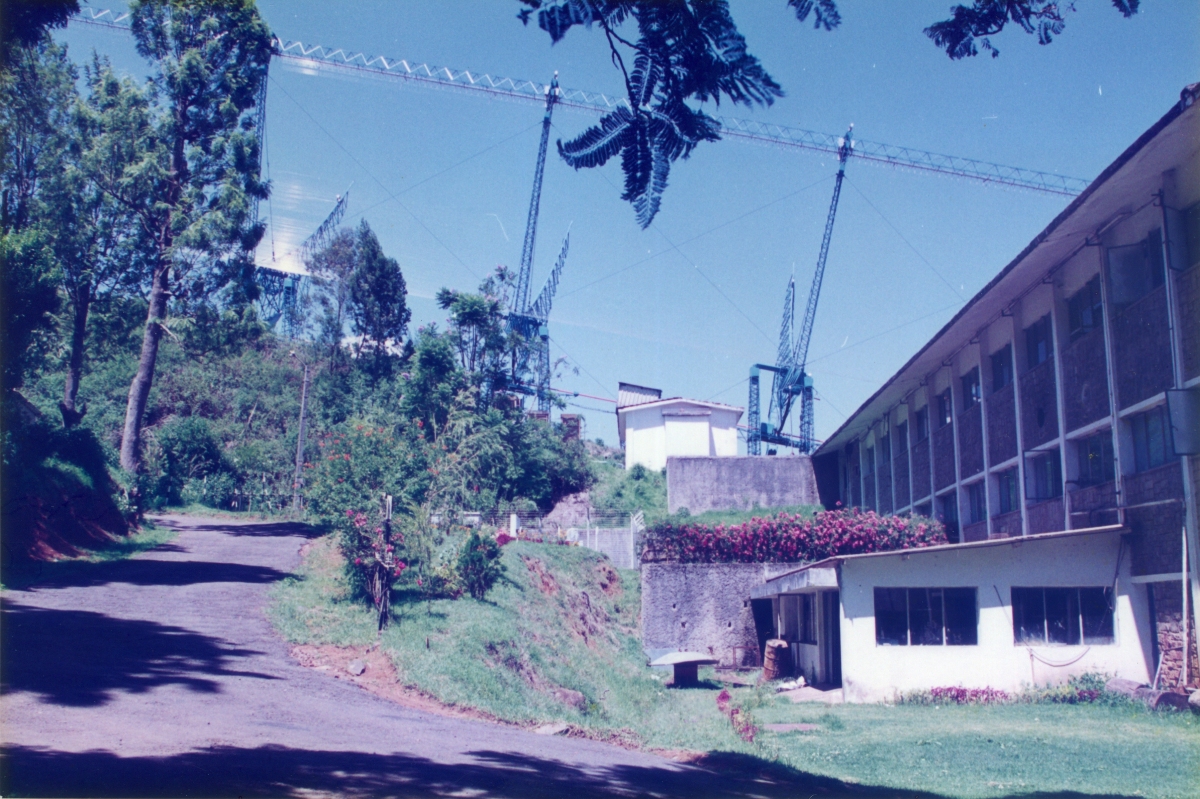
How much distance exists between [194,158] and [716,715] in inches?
851

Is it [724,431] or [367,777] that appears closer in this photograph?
[367,777]

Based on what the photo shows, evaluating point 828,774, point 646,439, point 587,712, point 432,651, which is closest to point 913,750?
point 828,774

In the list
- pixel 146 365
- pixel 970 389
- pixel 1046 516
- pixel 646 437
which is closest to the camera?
pixel 1046 516

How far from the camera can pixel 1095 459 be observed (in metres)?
16.3

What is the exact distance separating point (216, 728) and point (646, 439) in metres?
40.7

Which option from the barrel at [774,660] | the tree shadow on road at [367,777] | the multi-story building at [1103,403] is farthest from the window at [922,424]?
the tree shadow on road at [367,777]

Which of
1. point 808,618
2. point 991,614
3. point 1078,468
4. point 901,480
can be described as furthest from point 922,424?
point 991,614

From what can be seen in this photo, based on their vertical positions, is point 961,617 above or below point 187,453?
below

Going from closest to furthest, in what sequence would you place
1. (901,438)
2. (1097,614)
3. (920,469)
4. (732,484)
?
1. (1097,614)
2. (920,469)
3. (901,438)
4. (732,484)

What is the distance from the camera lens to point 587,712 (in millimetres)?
13180

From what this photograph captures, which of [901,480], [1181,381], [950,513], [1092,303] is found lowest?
[950,513]

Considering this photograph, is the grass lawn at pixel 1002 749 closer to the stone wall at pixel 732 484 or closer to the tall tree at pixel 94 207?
the stone wall at pixel 732 484

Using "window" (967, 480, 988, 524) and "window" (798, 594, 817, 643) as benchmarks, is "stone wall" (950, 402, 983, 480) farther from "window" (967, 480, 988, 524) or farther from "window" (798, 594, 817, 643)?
"window" (798, 594, 817, 643)

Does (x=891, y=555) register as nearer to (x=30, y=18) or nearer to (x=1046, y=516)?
(x=1046, y=516)
